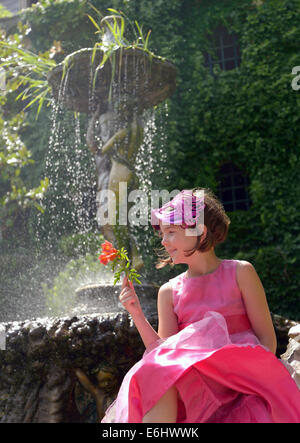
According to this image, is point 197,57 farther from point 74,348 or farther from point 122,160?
point 74,348

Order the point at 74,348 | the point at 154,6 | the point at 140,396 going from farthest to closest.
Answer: the point at 154,6 < the point at 74,348 < the point at 140,396

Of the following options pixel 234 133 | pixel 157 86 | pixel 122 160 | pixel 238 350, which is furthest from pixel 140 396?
pixel 234 133

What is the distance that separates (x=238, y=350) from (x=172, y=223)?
0.54m

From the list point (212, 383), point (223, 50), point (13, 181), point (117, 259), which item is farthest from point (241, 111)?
point (212, 383)

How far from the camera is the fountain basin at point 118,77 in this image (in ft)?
14.6

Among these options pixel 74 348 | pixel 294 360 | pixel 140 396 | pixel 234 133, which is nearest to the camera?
pixel 140 396

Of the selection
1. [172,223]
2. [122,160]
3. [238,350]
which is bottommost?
[238,350]

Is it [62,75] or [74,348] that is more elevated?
[62,75]

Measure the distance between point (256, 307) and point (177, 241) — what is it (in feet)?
1.20

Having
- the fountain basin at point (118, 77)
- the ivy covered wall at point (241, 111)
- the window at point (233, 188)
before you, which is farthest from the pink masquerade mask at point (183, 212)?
the window at point (233, 188)

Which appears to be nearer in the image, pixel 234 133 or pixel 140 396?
pixel 140 396

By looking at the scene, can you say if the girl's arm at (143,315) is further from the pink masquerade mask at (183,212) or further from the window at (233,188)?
the window at (233,188)

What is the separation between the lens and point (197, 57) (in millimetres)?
7883

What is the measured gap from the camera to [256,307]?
1.81 meters
